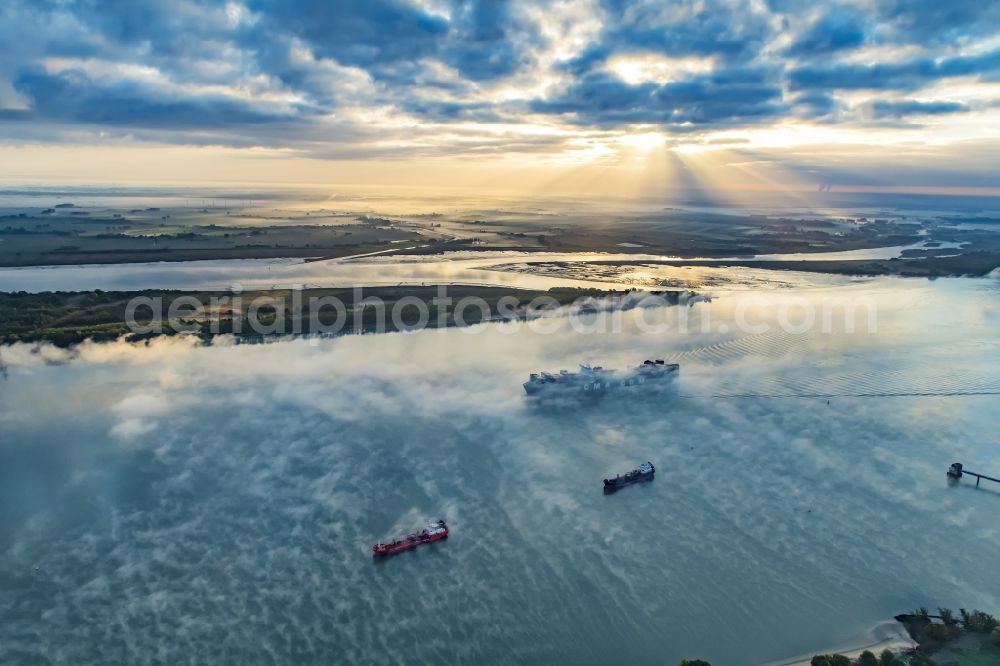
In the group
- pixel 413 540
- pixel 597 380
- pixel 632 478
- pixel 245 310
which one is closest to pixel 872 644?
pixel 632 478

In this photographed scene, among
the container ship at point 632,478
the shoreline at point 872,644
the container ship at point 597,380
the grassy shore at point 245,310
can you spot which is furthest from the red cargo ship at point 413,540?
the grassy shore at point 245,310

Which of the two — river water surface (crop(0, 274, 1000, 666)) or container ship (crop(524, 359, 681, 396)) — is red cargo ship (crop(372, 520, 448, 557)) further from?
container ship (crop(524, 359, 681, 396))

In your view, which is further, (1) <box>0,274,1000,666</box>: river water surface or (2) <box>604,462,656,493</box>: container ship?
(2) <box>604,462,656,493</box>: container ship

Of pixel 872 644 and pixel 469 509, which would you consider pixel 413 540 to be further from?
pixel 872 644

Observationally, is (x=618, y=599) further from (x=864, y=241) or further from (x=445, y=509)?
(x=864, y=241)

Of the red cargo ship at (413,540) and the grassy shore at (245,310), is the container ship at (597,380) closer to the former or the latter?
the red cargo ship at (413,540)

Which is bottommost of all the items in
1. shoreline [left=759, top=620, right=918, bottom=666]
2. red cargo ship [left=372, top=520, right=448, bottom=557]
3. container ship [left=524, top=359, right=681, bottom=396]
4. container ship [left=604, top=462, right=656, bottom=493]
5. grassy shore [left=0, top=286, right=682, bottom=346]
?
shoreline [left=759, top=620, right=918, bottom=666]

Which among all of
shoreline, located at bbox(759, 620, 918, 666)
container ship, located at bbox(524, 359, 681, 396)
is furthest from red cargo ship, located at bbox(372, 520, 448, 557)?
container ship, located at bbox(524, 359, 681, 396)

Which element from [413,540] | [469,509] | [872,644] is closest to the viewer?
[872,644]
